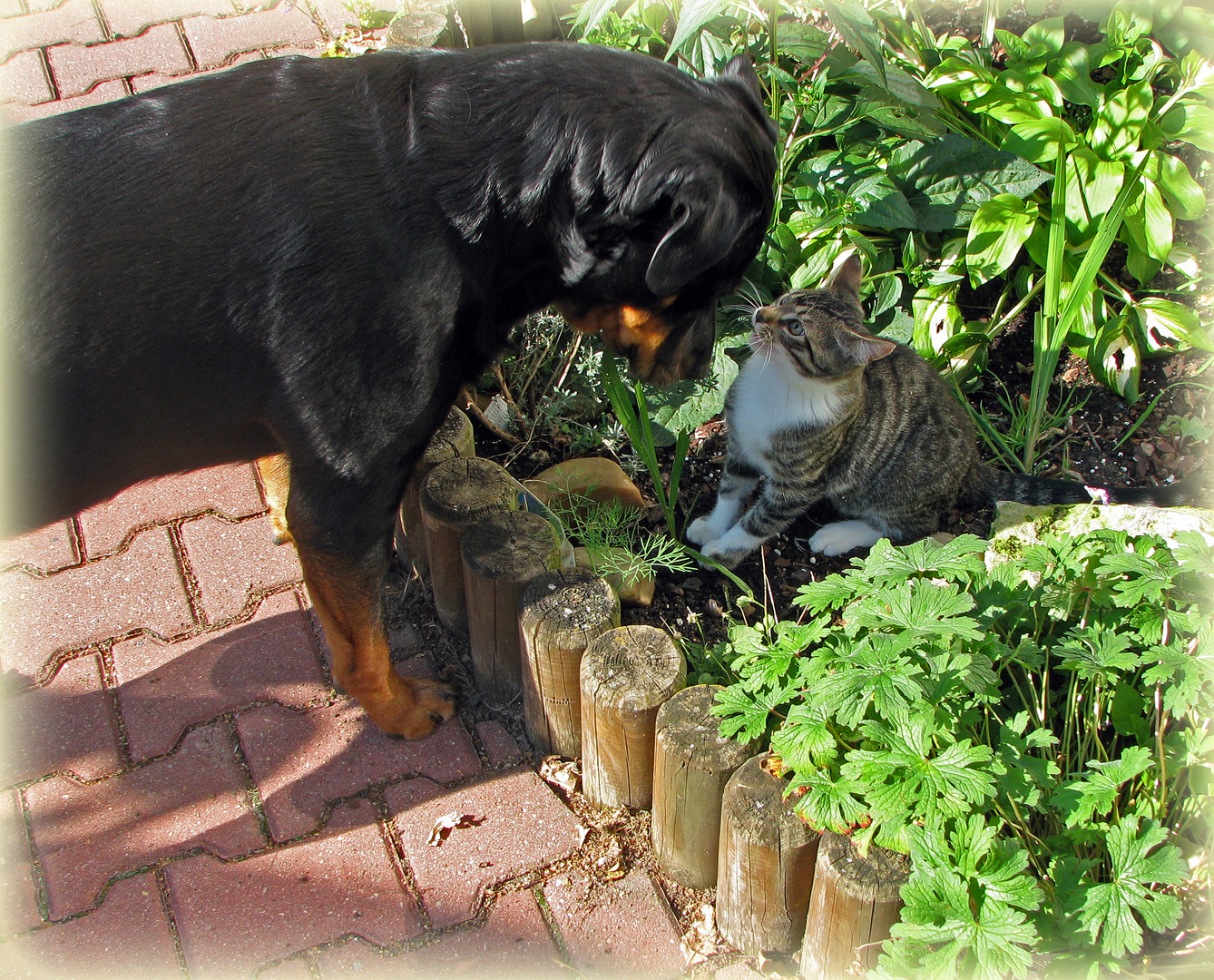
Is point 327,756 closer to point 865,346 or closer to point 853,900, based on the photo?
point 853,900

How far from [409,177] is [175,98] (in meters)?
0.54

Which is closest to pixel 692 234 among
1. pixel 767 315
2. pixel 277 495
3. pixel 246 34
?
pixel 767 315

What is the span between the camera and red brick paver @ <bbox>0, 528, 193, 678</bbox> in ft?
9.48

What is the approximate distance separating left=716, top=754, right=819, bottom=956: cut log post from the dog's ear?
112 centimetres

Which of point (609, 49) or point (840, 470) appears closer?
point (609, 49)

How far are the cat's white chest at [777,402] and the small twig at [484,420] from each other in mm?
871

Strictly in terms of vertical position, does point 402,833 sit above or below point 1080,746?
below

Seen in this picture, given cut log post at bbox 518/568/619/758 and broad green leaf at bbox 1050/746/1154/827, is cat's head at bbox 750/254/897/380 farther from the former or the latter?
broad green leaf at bbox 1050/746/1154/827

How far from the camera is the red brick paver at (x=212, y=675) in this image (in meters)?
2.72

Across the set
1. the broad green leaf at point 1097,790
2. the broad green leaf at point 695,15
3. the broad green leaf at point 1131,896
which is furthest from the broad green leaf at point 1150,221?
the broad green leaf at point 1131,896

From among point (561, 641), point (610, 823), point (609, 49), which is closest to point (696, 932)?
point (610, 823)

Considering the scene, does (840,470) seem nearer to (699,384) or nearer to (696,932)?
(699,384)

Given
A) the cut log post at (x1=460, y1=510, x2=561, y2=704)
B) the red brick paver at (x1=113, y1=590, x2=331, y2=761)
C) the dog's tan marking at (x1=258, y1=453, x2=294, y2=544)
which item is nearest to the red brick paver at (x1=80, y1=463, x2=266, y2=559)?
the dog's tan marking at (x1=258, y1=453, x2=294, y2=544)

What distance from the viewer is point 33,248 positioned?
187 centimetres
